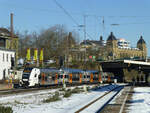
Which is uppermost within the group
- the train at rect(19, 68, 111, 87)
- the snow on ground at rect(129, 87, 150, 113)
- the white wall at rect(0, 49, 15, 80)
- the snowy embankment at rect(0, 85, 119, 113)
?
the white wall at rect(0, 49, 15, 80)

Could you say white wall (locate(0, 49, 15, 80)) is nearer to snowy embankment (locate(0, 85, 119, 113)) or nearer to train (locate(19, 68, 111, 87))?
train (locate(19, 68, 111, 87))

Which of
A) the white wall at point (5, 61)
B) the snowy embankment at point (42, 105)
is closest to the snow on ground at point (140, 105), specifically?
the snowy embankment at point (42, 105)

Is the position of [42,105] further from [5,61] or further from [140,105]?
[5,61]

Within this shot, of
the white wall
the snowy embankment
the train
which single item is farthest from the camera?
the white wall

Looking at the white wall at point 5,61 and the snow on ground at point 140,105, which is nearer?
the snow on ground at point 140,105

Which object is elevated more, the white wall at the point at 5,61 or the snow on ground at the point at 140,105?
the white wall at the point at 5,61

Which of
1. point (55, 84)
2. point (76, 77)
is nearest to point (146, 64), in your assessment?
point (76, 77)

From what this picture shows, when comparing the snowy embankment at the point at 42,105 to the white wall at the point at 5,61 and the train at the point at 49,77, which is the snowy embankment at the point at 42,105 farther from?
the white wall at the point at 5,61

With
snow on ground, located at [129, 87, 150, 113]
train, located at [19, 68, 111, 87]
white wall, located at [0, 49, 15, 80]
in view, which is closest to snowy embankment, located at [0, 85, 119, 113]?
snow on ground, located at [129, 87, 150, 113]

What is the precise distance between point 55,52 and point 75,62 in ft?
24.2

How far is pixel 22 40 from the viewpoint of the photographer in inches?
4144

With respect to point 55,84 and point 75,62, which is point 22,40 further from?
point 55,84

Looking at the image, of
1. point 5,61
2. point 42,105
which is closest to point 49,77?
point 5,61

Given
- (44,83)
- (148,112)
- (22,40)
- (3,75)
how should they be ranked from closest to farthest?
1. (148,112)
2. (44,83)
3. (3,75)
4. (22,40)
